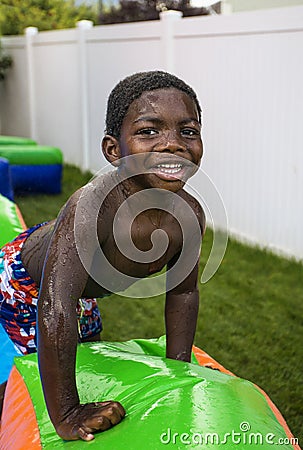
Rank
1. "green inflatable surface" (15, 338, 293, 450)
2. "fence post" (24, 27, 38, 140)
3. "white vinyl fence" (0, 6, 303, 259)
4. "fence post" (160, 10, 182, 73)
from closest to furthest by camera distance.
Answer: "green inflatable surface" (15, 338, 293, 450), "white vinyl fence" (0, 6, 303, 259), "fence post" (160, 10, 182, 73), "fence post" (24, 27, 38, 140)

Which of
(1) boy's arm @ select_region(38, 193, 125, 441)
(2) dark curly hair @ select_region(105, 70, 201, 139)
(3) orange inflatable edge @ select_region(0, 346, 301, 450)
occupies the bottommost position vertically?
(3) orange inflatable edge @ select_region(0, 346, 301, 450)

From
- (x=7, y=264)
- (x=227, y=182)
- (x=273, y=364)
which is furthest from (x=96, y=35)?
(x=7, y=264)

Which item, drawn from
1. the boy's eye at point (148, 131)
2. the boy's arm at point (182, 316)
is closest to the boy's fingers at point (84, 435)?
the boy's arm at point (182, 316)

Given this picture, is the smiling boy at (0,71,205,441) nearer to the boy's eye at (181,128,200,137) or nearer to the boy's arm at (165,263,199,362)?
the boy's eye at (181,128,200,137)

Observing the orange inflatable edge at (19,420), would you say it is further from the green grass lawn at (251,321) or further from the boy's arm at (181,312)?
the green grass lawn at (251,321)

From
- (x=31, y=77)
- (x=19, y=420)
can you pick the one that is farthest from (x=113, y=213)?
(x=31, y=77)

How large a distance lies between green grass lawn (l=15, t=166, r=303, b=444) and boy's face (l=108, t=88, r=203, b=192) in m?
1.58

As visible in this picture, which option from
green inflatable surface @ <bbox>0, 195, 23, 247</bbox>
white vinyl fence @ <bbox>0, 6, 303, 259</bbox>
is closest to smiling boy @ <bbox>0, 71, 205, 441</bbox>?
green inflatable surface @ <bbox>0, 195, 23, 247</bbox>

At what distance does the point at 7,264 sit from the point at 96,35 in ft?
22.1

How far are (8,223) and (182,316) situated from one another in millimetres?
1390

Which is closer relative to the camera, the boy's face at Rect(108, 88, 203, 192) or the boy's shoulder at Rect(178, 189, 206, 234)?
the boy's face at Rect(108, 88, 203, 192)

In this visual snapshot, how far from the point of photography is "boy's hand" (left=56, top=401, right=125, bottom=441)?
162 centimetres

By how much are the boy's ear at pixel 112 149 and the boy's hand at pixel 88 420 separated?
626 mm

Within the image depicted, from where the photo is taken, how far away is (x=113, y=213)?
1787 millimetres
